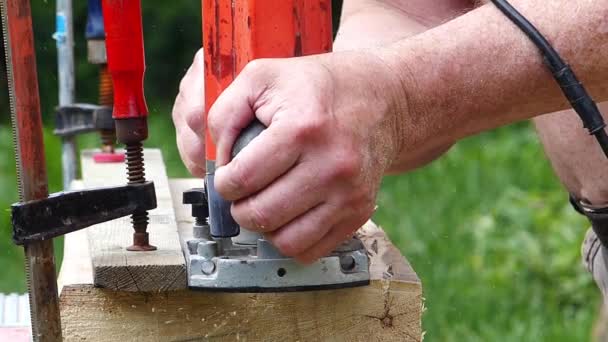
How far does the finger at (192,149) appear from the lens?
164cm

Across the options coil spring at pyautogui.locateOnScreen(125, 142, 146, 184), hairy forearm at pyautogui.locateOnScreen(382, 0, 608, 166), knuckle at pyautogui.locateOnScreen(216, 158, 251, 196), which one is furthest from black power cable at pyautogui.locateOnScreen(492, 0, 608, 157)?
coil spring at pyautogui.locateOnScreen(125, 142, 146, 184)

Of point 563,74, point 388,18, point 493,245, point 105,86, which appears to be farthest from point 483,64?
point 493,245

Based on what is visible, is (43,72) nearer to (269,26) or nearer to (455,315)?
(455,315)

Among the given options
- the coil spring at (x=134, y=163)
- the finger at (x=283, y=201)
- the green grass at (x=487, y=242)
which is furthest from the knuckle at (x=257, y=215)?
the green grass at (x=487, y=242)

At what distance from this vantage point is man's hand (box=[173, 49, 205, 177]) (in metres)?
1.59

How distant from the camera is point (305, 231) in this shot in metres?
1.29

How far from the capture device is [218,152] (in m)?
1.30

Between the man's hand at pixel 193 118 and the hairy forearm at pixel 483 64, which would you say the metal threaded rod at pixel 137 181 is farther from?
the hairy forearm at pixel 483 64

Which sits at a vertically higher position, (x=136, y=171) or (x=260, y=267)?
(x=136, y=171)

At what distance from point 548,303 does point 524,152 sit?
1.54 metres

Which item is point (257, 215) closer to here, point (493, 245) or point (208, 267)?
point (208, 267)

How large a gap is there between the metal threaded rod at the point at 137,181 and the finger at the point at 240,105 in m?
0.29

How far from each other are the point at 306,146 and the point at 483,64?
0.30m

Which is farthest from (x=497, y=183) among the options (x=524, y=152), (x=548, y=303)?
(x=548, y=303)
